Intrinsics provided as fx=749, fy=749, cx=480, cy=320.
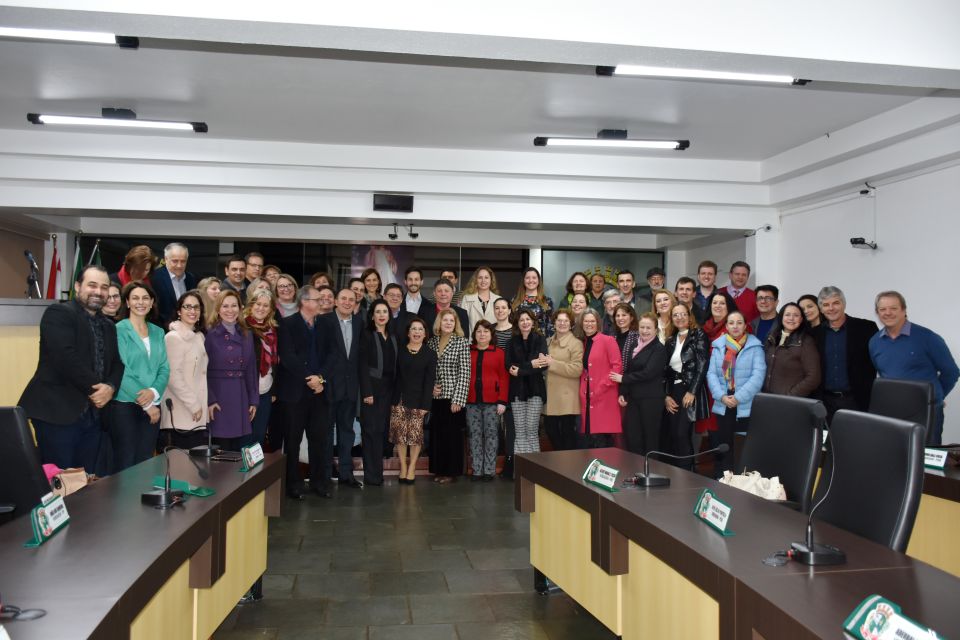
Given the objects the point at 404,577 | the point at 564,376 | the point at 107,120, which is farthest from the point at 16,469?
the point at 564,376

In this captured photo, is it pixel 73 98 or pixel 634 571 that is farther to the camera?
pixel 73 98

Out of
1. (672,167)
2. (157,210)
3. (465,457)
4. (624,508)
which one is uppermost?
(672,167)

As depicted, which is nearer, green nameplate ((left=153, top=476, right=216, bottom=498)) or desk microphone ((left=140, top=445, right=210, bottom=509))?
desk microphone ((left=140, top=445, right=210, bottom=509))

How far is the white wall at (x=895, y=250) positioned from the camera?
233 inches

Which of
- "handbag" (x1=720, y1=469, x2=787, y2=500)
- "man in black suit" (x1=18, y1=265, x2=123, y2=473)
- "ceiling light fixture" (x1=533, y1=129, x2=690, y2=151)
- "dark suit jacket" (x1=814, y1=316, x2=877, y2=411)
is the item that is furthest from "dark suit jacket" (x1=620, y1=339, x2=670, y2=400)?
"man in black suit" (x1=18, y1=265, x2=123, y2=473)

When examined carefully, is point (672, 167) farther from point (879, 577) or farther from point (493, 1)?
point (879, 577)

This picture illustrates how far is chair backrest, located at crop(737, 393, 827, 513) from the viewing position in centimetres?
295

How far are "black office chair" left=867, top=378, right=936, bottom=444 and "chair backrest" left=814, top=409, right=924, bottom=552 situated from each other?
1356 millimetres

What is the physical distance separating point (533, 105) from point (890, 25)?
2733 millimetres

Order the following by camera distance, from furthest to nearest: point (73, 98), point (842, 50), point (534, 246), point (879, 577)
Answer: point (534, 246) → point (73, 98) → point (842, 50) → point (879, 577)

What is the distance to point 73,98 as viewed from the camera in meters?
5.81

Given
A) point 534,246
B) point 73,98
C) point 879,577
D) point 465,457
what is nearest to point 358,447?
point 465,457

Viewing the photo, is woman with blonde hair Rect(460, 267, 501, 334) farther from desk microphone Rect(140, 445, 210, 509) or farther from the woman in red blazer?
desk microphone Rect(140, 445, 210, 509)

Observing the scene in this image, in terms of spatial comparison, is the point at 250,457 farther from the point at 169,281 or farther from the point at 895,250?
the point at 895,250
